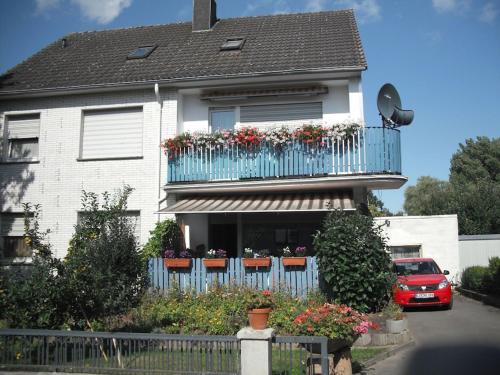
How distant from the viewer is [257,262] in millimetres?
12188

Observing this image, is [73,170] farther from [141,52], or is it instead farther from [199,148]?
[141,52]

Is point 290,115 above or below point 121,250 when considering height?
above

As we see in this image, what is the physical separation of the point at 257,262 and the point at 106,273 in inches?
181

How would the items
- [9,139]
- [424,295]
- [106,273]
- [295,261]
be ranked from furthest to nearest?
[9,139]
[424,295]
[295,261]
[106,273]

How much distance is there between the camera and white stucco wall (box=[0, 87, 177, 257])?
14.5m

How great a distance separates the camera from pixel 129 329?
10367mm

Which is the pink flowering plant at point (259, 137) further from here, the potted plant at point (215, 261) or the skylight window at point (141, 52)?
the skylight window at point (141, 52)

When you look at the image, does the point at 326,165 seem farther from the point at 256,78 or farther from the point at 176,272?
the point at 176,272

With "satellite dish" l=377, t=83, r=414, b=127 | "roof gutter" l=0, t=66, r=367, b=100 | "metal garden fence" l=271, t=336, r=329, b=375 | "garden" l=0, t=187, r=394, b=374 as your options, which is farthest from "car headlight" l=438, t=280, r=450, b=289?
"metal garden fence" l=271, t=336, r=329, b=375

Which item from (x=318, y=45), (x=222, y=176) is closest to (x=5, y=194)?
(x=222, y=176)

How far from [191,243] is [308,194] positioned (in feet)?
13.3

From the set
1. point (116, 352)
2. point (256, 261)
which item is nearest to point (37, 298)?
point (116, 352)

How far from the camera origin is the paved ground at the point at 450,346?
8445 millimetres

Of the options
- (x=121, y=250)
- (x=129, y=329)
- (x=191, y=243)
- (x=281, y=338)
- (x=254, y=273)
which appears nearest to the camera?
(x=281, y=338)
